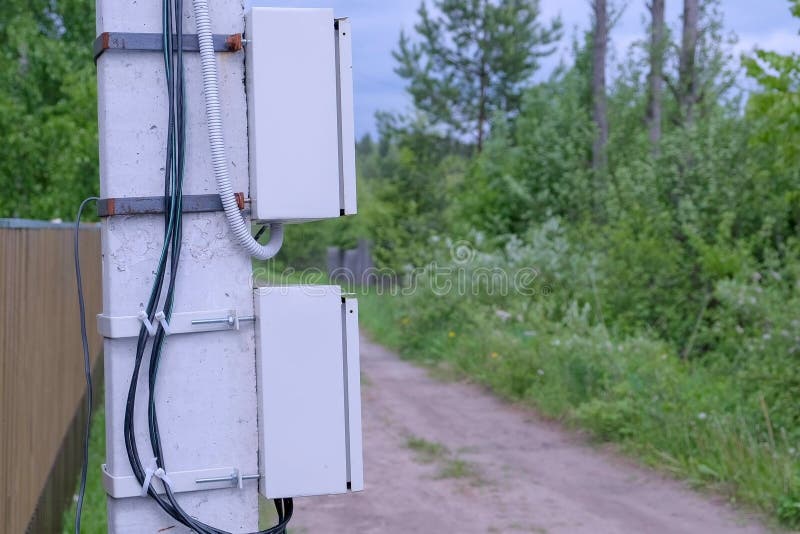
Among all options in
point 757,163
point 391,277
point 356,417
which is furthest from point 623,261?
point 356,417

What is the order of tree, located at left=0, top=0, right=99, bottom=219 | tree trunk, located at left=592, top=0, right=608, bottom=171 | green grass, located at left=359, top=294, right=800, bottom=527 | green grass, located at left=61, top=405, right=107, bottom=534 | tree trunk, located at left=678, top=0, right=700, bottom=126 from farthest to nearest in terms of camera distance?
tree trunk, located at left=592, top=0, right=608, bottom=171 < tree trunk, located at left=678, top=0, right=700, bottom=126 < tree, located at left=0, top=0, right=99, bottom=219 < green grass, located at left=359, top=294, right=800, bottom=527 < green grass, located at left=61, top=405, right=107, bottom=534

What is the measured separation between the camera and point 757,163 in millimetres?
13461

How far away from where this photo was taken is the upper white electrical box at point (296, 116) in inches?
105

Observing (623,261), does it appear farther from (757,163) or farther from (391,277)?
(391,277)

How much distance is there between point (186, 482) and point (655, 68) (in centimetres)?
1681

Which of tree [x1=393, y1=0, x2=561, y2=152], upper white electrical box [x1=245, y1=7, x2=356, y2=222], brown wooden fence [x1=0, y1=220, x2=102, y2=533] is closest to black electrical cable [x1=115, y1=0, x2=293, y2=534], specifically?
upper white electrical box [x1=245, y1=7, x2=356, y2=222]

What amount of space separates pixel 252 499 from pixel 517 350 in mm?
9280

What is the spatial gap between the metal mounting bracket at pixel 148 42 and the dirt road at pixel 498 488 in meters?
4.36

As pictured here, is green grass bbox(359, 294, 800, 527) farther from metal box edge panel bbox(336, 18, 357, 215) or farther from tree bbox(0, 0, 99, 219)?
tree bbox(0, 0, 99, 219)

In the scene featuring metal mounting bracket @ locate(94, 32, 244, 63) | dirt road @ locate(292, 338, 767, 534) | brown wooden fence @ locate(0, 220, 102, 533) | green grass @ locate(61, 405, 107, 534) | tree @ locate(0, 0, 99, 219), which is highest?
tree @ locate(0, 0, 99, 219)

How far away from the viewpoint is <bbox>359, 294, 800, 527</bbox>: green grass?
6.90m

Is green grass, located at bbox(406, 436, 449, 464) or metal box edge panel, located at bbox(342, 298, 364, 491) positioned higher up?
metal box edge panel, located at bbox(342, 298, 364, 491)

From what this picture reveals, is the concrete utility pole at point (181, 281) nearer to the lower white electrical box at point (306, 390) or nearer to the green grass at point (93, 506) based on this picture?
the lower white electrical box at point (306, 390)

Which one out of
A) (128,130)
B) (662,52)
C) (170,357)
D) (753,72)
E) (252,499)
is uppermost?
(662,52)
